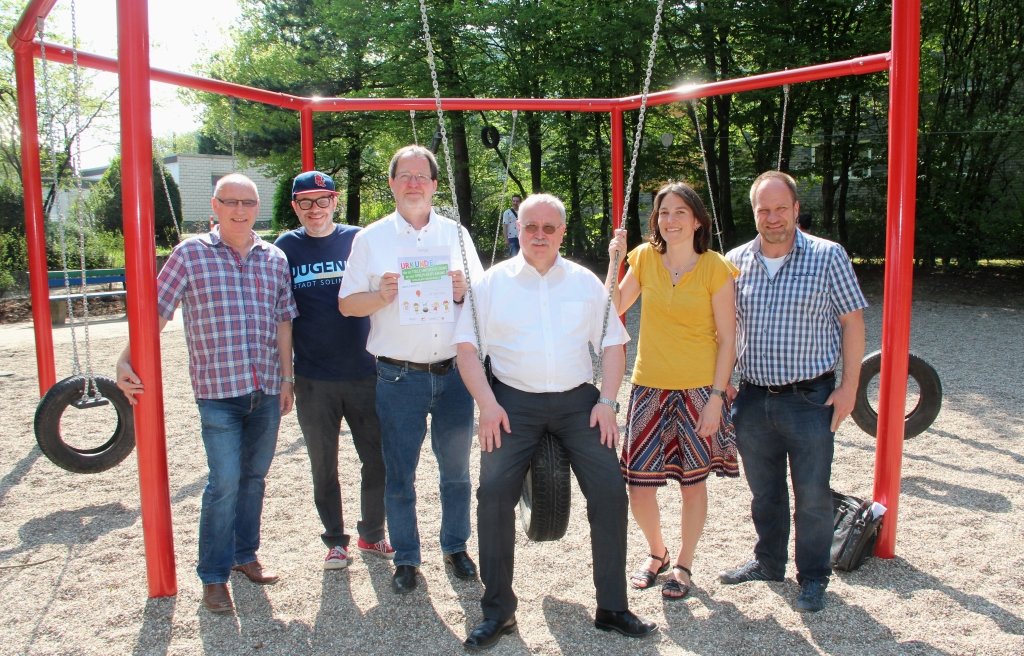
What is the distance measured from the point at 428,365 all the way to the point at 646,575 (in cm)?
124

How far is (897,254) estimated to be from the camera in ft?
10.9

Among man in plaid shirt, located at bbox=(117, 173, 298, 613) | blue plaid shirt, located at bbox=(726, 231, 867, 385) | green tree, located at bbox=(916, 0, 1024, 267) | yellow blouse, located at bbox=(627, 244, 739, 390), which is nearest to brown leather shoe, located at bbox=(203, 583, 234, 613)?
man in plaid shirt, located at bbox=(117, 173, 298, 613)

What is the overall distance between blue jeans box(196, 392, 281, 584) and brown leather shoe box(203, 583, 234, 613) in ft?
0.08

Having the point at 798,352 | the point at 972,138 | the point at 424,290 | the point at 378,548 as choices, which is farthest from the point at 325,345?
the point at 972,138

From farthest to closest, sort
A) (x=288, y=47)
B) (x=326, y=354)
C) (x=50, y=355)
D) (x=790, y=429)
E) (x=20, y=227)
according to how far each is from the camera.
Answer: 1. (x=288, y=47)
2. (x=20, y=227)
3. (x=50, y=355)
4. (x=326, y=354)
5. (x=790, y=429)

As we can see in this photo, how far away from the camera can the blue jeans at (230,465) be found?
298 centimetres

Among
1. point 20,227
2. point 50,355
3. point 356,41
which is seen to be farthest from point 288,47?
point 50,355

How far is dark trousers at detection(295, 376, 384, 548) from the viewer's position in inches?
129

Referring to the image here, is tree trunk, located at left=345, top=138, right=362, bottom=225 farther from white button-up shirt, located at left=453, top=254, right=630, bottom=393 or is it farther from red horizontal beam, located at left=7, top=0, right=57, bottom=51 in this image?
white button-up shirt, located at left=453, top=254, right=630, bottom=393

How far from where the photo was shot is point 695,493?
10.0ft

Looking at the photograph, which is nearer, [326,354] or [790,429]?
[790,429]

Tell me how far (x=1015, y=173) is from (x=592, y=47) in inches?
316

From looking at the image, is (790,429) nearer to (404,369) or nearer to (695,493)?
(695,493)

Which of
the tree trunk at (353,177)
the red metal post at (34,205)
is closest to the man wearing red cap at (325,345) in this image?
the red metal post at (34,205)
